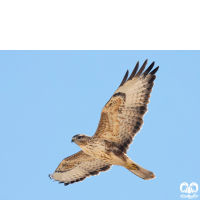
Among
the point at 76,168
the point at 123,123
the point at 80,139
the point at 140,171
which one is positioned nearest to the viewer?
the point at 140,171

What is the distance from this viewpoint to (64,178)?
30.5 feet

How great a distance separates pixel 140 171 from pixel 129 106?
1711mm

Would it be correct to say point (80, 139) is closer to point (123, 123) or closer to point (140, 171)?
point (123, 123)

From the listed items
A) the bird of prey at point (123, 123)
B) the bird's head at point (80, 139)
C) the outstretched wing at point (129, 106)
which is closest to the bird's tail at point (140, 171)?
the bird of prey at point (123, 123)

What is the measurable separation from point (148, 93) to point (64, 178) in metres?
3.94

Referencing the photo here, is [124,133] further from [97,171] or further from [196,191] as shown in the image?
[196,191]

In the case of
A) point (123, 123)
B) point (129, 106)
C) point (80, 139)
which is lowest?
point (80, 139)

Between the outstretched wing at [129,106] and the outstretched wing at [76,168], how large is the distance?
162cm

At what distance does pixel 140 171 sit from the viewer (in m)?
7.65

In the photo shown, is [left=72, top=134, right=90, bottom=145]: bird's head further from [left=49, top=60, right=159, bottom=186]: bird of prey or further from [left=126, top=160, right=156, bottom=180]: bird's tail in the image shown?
[left=126, top=160, right=156, bottom=180]: bird's tail

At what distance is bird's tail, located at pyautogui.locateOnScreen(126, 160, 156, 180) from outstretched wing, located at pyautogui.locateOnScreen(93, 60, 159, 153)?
39 cm

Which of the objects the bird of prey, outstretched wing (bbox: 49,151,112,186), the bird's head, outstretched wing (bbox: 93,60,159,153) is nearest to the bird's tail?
the bird of prey

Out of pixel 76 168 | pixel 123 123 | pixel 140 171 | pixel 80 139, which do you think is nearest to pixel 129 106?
pixel 123 123

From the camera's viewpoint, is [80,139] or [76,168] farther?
[76,168]
